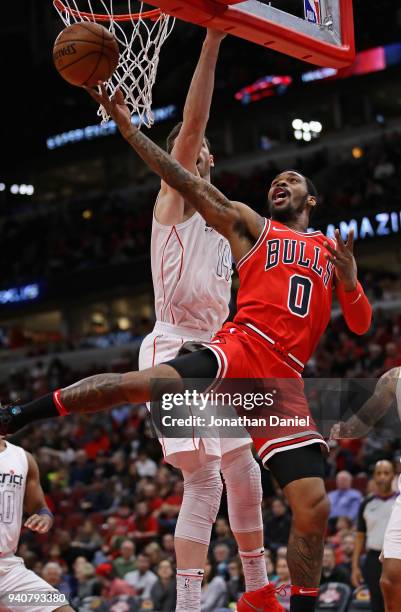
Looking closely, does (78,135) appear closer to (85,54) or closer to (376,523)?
(376,523)

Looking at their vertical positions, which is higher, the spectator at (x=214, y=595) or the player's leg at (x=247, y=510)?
the player's leg at (x=247, y=510)

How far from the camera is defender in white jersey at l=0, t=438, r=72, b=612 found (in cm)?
665

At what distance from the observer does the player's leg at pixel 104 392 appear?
4918 mm

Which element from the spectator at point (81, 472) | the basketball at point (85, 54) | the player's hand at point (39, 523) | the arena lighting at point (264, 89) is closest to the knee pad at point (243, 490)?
the player's hand at point (39, 523)

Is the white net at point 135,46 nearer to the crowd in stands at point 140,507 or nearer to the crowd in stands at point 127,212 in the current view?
the crowd in stands at point 140,507

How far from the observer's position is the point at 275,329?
527 centimetres

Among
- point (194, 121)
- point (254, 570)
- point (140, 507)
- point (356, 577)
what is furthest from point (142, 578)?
point (194, 121)

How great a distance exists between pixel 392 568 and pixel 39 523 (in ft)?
8.61

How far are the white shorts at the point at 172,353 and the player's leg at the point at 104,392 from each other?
589mm

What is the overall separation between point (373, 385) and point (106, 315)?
26.3 meters

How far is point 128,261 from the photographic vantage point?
27406 mm

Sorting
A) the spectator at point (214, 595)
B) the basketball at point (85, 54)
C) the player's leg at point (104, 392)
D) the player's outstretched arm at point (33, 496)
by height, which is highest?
the basketball at point (85, 54)

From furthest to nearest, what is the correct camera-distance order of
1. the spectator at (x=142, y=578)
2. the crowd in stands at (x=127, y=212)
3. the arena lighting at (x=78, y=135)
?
the arena lighting at (x=78, y=135) → the crowd in stands at (x=127, y=212) → the spectator at (x=142, y=578)

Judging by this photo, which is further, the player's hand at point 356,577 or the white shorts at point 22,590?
the player's hand at point 356,577
